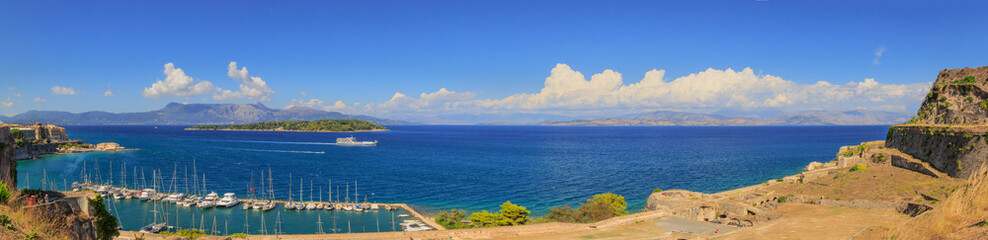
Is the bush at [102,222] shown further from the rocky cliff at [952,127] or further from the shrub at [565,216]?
the rocky cliff at [952,127]

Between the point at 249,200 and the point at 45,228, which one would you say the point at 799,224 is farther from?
the point at 249,200

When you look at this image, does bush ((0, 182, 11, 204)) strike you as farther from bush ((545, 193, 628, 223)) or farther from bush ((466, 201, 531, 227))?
bush ((545, 193, 628, 223))

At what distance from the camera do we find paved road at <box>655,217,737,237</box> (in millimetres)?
24258

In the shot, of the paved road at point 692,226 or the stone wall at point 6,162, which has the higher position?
the stone wall at point 6,162

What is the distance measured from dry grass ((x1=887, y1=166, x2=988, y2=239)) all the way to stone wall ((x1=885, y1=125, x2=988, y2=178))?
2685cm

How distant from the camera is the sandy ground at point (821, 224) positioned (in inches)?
856

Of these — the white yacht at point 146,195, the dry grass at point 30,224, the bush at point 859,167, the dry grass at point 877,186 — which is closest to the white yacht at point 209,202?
the white yacht at point 146,195

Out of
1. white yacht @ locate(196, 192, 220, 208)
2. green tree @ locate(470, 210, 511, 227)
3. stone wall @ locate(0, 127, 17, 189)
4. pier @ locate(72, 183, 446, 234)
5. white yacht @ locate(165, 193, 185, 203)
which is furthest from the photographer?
white yacht @ locate(165, 193, 185, 203)

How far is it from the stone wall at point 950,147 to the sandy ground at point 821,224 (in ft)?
21.1

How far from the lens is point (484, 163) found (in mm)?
86125

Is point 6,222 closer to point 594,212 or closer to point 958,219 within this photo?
point 958,219

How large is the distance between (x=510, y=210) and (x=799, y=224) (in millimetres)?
17717

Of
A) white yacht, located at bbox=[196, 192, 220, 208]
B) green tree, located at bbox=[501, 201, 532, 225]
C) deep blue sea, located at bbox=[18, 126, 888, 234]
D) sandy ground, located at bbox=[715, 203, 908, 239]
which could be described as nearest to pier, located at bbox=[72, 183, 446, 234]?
white yacht, located at bbox=[196, 192, 220, 208]

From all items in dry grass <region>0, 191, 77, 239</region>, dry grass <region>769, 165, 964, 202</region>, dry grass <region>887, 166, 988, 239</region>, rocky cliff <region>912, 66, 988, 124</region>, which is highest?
rocky cliff <region>912, 66, 988, 124</region>
